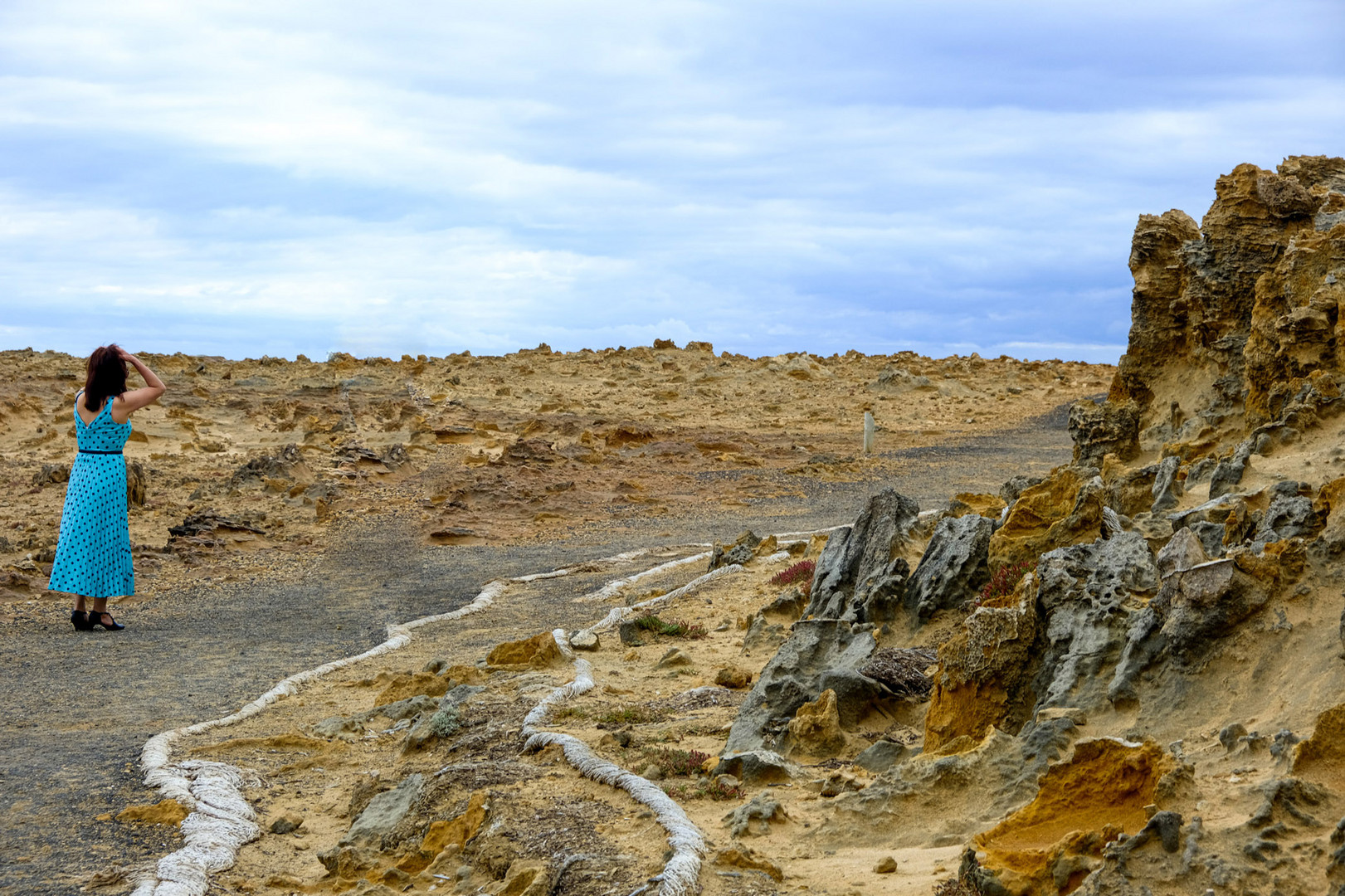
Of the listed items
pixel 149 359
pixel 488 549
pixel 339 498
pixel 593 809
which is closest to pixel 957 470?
pixel 488 549

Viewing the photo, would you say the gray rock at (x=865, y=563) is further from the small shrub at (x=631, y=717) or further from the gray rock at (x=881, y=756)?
the gray rock at (x=881, y=756)

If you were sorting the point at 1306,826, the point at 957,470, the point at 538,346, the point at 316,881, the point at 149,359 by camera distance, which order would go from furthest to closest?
the point at 538,346 < the point at 149,359 < the point at 957,470 < the point at 316,881 < the point at 1306,826

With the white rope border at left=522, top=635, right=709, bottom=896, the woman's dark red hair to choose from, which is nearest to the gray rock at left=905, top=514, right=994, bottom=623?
the white rope border at left=522, top=635, right=709, bottom=896

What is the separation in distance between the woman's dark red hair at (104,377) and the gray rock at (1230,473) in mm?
9612

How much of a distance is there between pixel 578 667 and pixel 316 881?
3237 mm

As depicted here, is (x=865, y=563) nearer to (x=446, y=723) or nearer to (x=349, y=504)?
(x=446, y=723)

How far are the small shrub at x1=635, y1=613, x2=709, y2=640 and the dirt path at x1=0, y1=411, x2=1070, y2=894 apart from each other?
5.04 ft

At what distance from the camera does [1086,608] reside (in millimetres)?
5758

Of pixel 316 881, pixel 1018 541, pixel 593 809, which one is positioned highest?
pixel 1018 541

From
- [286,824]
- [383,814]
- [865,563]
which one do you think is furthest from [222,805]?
[865,563]

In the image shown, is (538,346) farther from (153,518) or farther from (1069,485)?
(1069,485)

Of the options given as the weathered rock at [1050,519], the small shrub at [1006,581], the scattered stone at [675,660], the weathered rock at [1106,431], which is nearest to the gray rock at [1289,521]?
the weathered rock at [1050,519]

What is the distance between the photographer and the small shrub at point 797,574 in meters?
10.7

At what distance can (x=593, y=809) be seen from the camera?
5.47 meters
